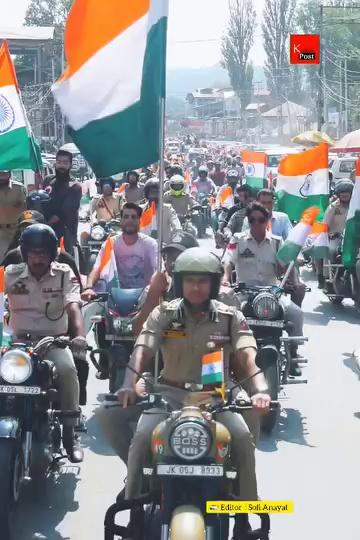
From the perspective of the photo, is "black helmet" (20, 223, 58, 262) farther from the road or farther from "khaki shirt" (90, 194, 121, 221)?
"khaki shirt" (90, 194, 121, 221)

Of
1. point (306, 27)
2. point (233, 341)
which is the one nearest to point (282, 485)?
point (233, 341)

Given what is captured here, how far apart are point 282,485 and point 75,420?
1.36 m

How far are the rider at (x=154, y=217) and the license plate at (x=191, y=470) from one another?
7.37 meters

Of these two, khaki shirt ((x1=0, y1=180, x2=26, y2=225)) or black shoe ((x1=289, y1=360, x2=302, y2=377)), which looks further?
khaki shirt ((x1=0, y1=180, x2=26, y2=225))

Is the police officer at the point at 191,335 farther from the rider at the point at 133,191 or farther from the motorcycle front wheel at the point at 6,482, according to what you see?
the rider at the point at 133,191

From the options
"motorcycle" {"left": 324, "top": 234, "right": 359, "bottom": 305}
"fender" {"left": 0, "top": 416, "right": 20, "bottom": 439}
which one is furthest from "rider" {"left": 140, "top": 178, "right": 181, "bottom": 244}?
"fender" {"left": 0, "top": 416, "right": 20, "bottom": 439}

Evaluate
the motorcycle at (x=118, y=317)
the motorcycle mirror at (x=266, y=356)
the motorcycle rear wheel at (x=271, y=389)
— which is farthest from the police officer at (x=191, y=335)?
the motorcycle at (x=118, y=317)

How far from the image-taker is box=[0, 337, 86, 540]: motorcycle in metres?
5.81

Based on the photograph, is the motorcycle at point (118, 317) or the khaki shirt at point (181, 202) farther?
the khaki shirt at point (181, 202)

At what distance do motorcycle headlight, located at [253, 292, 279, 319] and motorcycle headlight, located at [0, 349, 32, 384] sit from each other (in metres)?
3.05

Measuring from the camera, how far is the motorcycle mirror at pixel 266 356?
830 centimetres

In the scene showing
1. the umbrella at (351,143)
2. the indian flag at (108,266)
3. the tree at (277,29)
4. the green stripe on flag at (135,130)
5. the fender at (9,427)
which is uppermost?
the tree at (277,29)

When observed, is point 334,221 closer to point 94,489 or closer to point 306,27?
point 94,489

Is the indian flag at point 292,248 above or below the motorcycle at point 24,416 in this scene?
above
